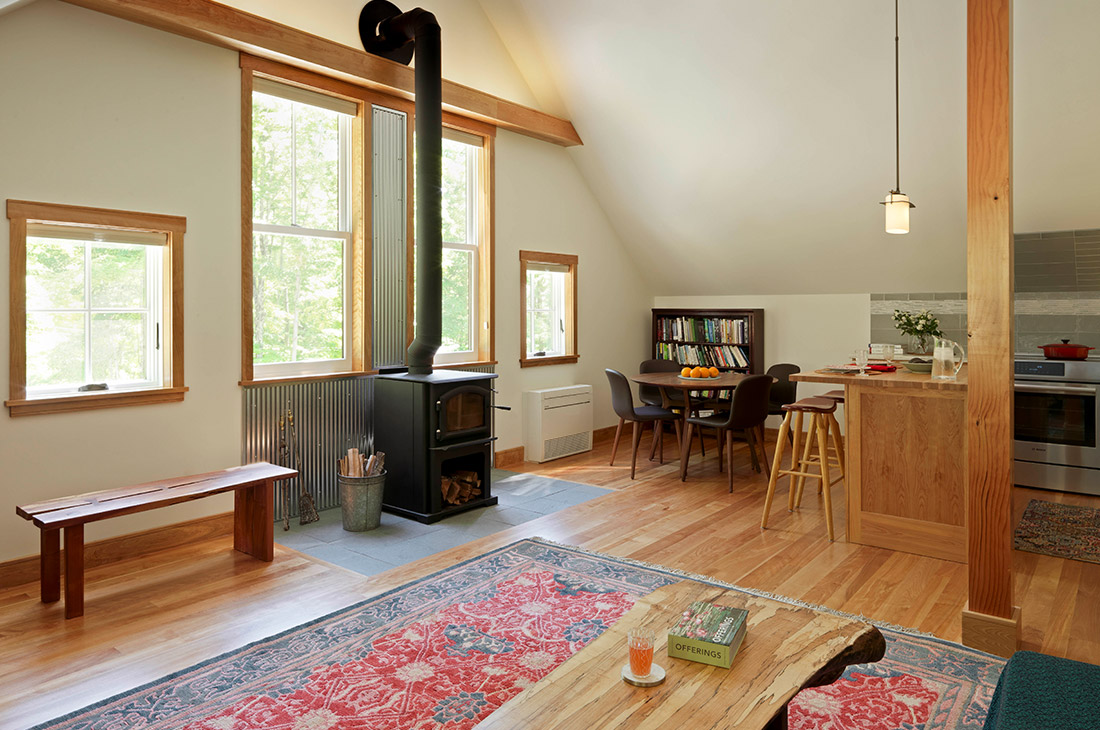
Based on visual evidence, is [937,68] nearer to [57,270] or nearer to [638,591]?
[638,591]

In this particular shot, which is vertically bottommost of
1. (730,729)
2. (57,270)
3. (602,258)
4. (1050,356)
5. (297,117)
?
(730,729)

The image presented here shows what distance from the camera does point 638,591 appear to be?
3.64m

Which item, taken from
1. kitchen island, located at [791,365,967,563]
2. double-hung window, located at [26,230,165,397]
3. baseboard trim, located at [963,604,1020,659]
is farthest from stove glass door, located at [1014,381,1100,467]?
double-hung window, located at [26,230,165,397]

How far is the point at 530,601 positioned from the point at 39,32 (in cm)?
366

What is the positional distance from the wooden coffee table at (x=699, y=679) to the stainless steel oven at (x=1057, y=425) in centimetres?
440

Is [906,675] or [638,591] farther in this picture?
[638,591]

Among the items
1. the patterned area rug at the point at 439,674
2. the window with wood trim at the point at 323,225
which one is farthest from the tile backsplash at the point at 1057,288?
the window with wood trim at the point at 323,225

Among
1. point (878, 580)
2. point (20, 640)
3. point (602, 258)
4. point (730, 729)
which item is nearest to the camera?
point (730, 729)

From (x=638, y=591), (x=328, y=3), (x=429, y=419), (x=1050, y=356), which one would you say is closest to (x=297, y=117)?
(x=328, y=3)

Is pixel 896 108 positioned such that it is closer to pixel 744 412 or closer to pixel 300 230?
pixel 744 412

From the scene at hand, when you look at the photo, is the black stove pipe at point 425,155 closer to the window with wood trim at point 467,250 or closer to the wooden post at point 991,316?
the window with wood trim at point 467,250

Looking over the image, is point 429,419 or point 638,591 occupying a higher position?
point 429,419

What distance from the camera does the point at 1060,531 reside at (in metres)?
4.62

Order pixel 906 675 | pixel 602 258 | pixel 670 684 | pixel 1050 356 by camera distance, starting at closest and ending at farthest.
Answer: pixel 670 684 < pixel 906 675 < pixel 1050 356 < pixel 602 258
